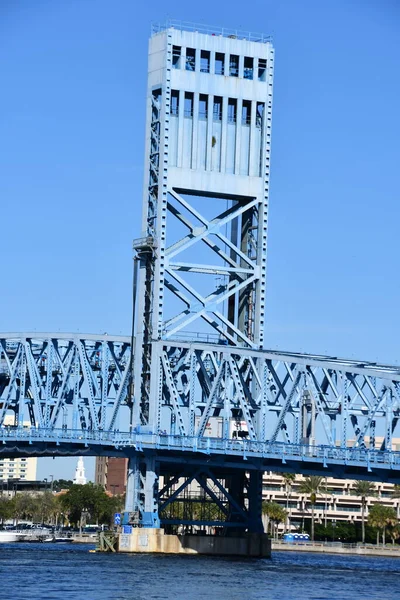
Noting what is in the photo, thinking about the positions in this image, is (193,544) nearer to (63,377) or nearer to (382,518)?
(63,377)

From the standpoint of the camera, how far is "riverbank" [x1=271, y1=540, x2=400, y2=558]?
6422 inches

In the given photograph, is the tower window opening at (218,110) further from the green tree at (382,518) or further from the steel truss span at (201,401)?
the green tree at (382,518)

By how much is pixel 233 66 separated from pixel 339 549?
64998mm

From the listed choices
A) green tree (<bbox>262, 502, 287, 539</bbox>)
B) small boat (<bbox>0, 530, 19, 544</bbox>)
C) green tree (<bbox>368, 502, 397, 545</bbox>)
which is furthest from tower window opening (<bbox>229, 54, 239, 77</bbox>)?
green tree (<bbox>262, 502, 287, 539</bbox>)

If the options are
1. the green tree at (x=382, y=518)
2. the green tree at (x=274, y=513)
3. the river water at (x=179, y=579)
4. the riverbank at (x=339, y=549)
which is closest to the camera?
the river water at (x=179, y=579)

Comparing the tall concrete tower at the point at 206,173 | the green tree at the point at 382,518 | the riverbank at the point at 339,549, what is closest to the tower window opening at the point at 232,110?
the tall concrete tower at the point at 206,173

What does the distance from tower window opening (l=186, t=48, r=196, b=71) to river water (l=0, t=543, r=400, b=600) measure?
113ft

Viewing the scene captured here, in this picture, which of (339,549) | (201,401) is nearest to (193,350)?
(201,401)

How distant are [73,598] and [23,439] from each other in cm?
4188

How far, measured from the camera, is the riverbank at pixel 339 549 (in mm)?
163125

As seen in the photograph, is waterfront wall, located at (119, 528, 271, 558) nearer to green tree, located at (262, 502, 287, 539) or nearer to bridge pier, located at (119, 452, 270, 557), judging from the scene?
bridge pier, located at (119, 452, 270, 557)

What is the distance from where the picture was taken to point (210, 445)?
10456 cm

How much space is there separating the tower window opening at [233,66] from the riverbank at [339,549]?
202 ft

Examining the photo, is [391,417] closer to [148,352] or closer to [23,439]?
[148,352]
